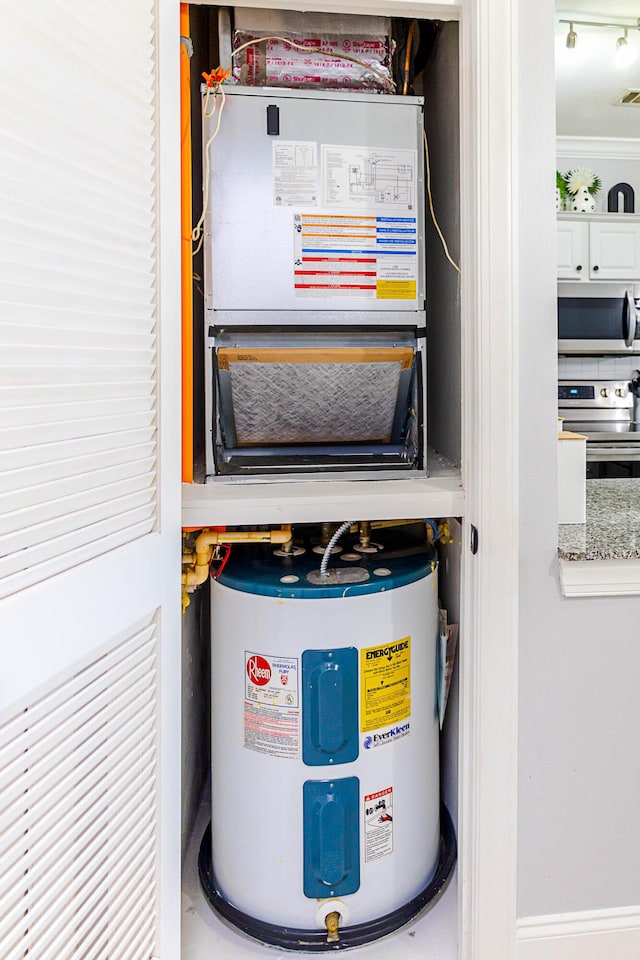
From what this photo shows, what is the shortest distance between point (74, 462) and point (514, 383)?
0.79m

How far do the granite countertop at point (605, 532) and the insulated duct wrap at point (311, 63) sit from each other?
1036 millimetres

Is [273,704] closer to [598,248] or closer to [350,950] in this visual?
[350,950]

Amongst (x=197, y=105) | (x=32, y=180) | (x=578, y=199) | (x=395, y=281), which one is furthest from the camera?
(x=578, y=199)

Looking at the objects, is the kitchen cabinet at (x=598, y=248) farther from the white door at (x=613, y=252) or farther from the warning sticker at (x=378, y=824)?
the warning sticker at (x=378, y=824)

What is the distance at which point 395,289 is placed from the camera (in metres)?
1.25

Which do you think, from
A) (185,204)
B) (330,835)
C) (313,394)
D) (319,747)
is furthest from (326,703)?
(185,204)

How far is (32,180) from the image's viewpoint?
28.8 inches

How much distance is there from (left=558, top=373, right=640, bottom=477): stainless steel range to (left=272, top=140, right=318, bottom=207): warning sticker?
261 cm

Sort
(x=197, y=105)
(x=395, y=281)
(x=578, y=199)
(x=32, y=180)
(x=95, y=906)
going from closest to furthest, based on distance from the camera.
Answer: (x=32, y=180) < (x=95, y=906) < (x=395, y=281) < (x=197, y=105) < (x=578, y=199)

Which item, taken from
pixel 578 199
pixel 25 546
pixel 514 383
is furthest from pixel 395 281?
pixel 578 199

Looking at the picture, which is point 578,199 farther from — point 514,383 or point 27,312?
point 27,312

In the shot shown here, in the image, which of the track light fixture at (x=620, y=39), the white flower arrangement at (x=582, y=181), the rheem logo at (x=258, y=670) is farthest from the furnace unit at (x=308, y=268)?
→ the white flower arrangement at (x=582, y=181)

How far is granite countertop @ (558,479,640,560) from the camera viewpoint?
3.90 feet

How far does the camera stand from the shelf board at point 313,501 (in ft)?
3.83
